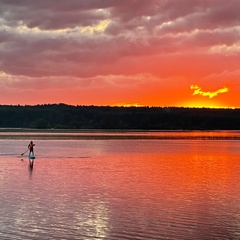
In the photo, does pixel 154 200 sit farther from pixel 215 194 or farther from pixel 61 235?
pixel 61 235

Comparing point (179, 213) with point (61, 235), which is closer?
point (61, 235)

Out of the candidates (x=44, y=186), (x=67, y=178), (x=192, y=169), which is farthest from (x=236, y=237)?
(x=192, y=169)

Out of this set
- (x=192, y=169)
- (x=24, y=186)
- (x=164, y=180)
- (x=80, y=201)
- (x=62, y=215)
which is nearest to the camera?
(x=62, y=215)

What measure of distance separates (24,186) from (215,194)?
975 cm

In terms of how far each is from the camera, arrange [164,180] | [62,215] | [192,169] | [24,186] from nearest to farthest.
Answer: [62,215] → [24,186] → [164,180] → [192,169]

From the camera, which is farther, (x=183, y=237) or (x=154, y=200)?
(x=154, y=200)

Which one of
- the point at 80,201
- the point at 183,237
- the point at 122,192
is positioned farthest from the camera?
the point at 122,192

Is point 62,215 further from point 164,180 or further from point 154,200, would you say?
point 164,180

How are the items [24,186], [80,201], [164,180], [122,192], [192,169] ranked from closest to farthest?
[80,201], [122,192], [24,186], [164,180], [192,169]

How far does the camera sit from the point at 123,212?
19047 mm

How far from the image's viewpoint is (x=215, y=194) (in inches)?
955

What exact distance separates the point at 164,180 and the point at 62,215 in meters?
12.3

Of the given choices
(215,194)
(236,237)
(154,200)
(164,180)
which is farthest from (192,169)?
(236,237)

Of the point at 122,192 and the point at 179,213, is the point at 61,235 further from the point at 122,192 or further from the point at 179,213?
the point at 122,192
